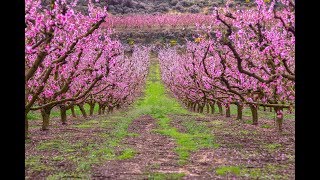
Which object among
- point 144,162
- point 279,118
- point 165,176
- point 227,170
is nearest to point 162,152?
point 144,162

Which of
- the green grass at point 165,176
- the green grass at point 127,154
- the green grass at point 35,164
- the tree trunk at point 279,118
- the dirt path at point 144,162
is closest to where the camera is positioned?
the green grass at point 165,176

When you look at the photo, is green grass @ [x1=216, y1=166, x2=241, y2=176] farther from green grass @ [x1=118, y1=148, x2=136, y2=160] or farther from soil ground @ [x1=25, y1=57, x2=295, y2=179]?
green grass @ [x1=118, y1=148, x2=136, y2=160]

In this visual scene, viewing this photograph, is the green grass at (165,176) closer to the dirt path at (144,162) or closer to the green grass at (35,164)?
the dirt path at (144,162)

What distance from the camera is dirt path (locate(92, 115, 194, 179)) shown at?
13.5m

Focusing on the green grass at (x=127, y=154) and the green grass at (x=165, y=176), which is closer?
the green grass at (x=165, y=176)

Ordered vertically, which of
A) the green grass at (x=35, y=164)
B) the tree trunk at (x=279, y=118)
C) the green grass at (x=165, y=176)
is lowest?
the green grass at (x=165, y=176)

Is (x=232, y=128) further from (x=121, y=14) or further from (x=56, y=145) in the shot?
(x=121, y=14)

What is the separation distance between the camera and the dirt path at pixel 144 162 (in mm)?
13477

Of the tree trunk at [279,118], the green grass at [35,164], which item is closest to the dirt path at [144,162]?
the green grass at [35,164]

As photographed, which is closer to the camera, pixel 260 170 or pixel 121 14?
pixel 260 170

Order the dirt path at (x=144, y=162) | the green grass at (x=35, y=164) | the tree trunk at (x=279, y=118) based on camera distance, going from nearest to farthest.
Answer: the dirt path at (x=144, y=162) < the green grass at (x=35, y=164) < the tree trunk at (x=279, y=118)
